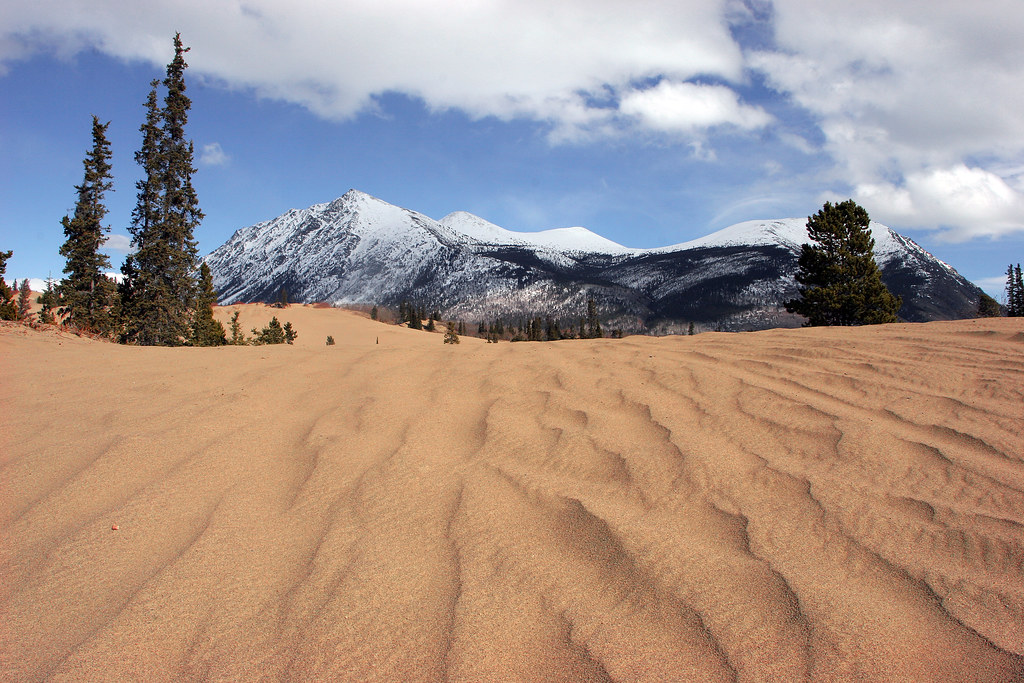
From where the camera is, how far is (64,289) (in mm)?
13477

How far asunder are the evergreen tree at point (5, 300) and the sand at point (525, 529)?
471cm

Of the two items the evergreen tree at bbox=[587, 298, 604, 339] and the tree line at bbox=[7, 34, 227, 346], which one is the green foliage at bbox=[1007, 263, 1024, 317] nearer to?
the evergreen tree at bbox=[587, 298, 604, 339]

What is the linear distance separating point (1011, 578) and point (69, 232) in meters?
18.6

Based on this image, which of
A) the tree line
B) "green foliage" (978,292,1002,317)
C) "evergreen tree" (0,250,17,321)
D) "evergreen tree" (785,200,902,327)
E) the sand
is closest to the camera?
the sand

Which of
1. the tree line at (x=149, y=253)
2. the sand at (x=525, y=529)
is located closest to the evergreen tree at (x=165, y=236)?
the tree line at (x=149, y=253)

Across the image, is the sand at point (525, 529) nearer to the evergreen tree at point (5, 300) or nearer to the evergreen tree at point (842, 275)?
the evergreen tree at point (5, 300)

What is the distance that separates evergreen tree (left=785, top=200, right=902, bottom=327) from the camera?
64.0 ft

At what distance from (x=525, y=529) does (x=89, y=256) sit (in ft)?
53.9

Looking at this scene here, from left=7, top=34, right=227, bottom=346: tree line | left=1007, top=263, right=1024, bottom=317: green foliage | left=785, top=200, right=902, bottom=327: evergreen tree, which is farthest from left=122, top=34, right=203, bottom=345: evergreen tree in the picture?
left=1007, top=263, right=1024, bottom=317: green foliage

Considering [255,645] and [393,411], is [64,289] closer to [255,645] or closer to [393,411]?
[393,411]

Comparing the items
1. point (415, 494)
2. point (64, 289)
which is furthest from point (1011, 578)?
point (64, 289)

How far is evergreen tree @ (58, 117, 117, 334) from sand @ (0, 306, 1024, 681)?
11.4 metres

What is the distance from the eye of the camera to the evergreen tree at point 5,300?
7838 mm

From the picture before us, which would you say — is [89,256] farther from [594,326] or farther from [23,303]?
[594,326]
